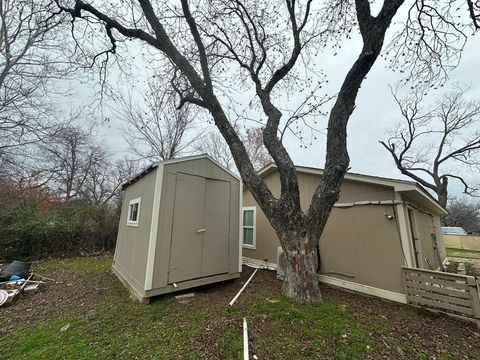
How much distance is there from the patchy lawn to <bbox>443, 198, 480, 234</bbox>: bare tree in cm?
3268

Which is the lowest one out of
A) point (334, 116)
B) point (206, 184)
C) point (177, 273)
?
point (177, 273)

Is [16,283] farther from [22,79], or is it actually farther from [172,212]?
[22,79]

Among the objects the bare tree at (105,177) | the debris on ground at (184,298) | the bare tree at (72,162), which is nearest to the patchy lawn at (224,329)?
the debris on ground at (184,298)

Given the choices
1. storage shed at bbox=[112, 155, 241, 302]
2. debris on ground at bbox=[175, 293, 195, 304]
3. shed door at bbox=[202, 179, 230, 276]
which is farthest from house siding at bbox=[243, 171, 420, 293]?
debris on ground at bbox=[175, 293, 195, 304]

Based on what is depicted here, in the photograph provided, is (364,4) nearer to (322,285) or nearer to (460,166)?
(322,285)

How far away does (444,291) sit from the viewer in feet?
11.8

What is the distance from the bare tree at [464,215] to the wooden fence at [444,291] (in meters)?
31.6

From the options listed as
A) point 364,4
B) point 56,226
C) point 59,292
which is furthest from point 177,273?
point 56,226

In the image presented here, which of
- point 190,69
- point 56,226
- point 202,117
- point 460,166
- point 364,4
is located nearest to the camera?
point 364,4

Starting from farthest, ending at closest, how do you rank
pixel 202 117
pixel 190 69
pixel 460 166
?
1. pixel 460 166
2. pixel 202 117
3. pixel 190 69

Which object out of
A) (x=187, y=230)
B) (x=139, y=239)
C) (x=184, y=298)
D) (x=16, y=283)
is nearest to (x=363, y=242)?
(x=187, y=230)

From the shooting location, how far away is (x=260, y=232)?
6.99 meters

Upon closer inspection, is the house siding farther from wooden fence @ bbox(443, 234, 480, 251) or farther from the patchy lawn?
wooden fence @ bbox(443, 234, 480, 251)

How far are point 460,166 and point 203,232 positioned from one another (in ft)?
59.7
